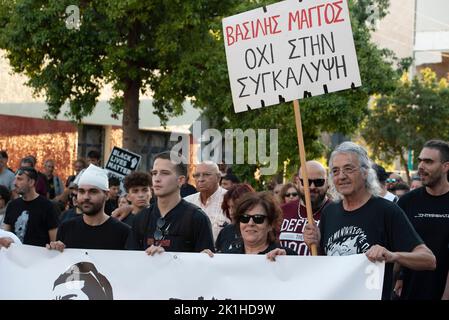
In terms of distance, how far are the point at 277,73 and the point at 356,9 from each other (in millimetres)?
20798

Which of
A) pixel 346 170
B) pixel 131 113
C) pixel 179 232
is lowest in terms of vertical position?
pixel 179 232

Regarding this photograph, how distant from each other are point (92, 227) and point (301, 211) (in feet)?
6.30

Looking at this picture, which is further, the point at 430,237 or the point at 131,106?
the point at 131,106

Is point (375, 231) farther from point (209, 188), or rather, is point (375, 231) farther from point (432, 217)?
point (209, 188)

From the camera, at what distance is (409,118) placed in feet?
139

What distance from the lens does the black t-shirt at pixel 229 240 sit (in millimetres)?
6867

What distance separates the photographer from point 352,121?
22641mm

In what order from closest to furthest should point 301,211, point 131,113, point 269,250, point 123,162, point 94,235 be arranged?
point 269,250 < point 94,235 < point 301,211 < point 123,162 < point 131,113

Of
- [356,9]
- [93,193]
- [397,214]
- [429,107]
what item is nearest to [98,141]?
[356,9]

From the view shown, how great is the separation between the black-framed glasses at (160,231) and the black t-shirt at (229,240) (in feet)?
1.36

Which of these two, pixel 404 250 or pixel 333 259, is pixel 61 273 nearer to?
pixel 333 259

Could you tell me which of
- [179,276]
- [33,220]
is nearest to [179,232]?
[179,276]

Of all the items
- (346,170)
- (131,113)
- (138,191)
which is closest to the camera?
(346,170)
